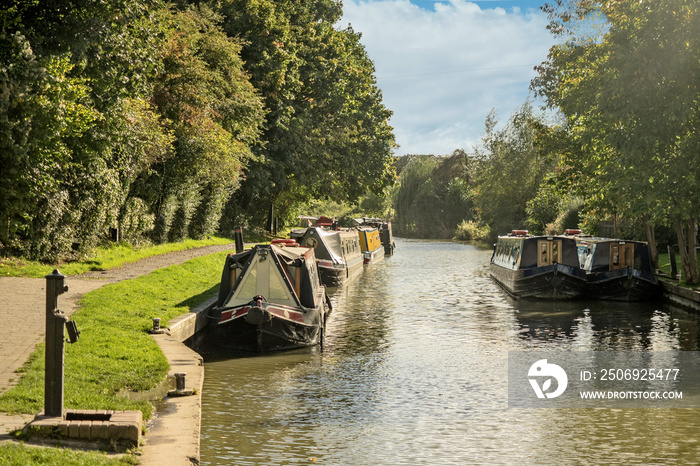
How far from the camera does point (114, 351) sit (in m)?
10.7

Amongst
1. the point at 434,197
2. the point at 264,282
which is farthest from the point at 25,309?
the point at 434,197

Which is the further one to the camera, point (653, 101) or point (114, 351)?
point (653, 101)

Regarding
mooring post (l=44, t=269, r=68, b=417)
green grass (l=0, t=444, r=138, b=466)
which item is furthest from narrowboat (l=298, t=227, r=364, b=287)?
green grass (l=0, t=444, r=138, b=466)

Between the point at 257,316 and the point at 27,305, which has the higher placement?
the point at 27,305

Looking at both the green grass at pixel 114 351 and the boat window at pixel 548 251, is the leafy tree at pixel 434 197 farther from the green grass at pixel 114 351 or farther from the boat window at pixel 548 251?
the green grass at pixel 114 351

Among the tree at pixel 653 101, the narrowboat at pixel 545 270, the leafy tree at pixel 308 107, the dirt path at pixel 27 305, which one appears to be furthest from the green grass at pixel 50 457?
the leafy tree at pixel 308 107

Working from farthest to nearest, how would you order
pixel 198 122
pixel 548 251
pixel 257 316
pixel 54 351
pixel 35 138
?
pixel 198 122
pixel 548 251
pixel 35 138
pixel 257 316
pixel 54 351

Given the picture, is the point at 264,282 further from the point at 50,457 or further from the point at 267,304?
the point at 50,457

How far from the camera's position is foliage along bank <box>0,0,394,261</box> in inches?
585

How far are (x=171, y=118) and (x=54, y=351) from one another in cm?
2137

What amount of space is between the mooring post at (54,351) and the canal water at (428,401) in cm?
176

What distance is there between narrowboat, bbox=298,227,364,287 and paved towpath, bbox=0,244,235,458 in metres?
6.48

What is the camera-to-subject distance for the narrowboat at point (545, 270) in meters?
23.3

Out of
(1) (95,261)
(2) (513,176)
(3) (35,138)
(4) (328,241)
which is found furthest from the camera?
(2) (513,176)
